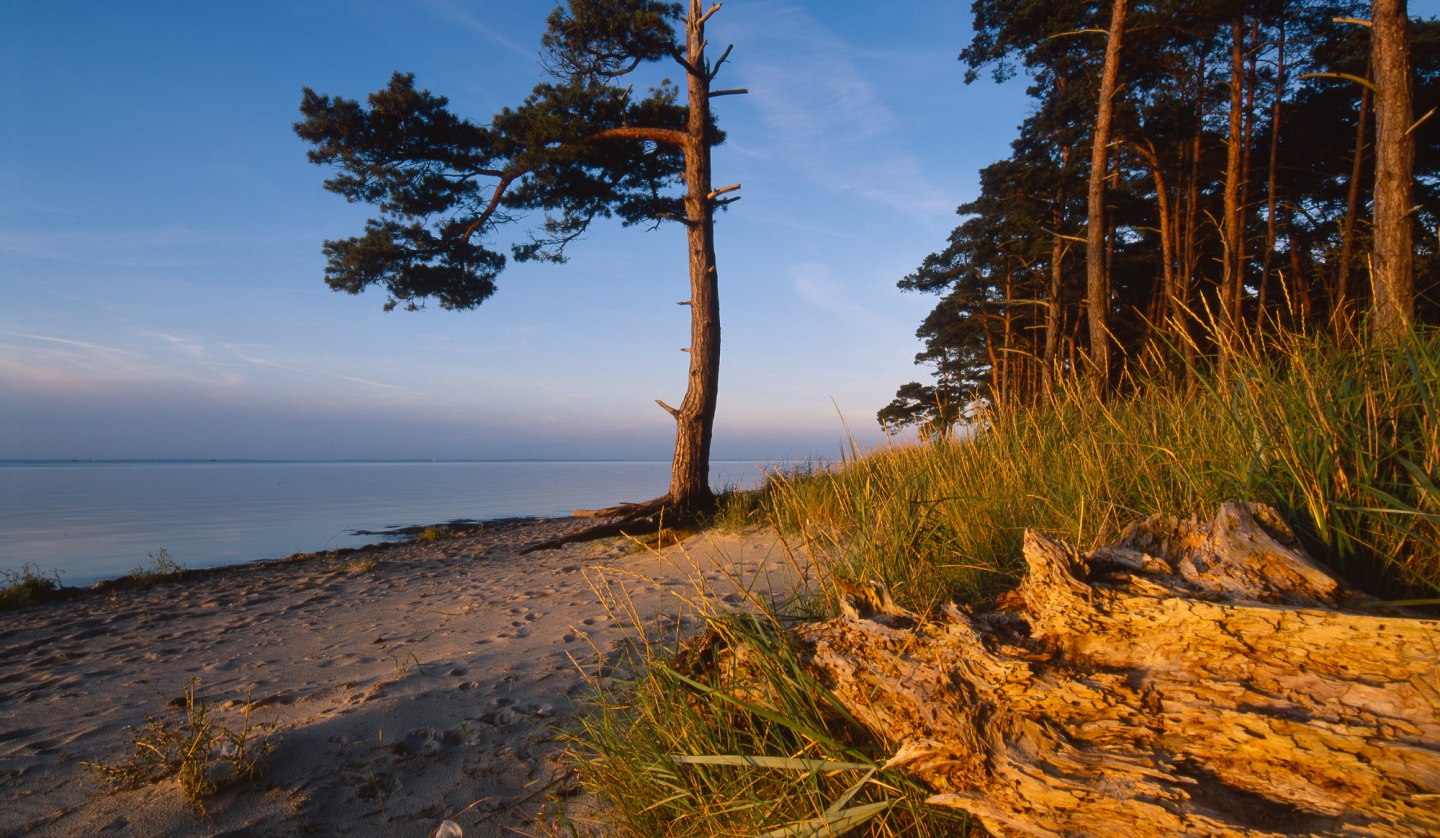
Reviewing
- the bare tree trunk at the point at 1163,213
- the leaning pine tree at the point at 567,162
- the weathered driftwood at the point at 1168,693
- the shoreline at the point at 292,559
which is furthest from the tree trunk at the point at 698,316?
the bare tree trunk at the point at 1163,213

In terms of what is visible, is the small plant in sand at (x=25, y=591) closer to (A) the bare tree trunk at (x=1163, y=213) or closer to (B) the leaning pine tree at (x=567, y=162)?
(B) the leaning pine tree at (x=567, y=162)

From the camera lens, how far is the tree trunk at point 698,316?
848 centimetres

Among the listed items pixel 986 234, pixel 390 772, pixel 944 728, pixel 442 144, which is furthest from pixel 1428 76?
pixel 390 772

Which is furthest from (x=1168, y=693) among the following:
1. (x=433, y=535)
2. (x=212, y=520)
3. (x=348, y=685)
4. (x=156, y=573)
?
(x=212, y=520)

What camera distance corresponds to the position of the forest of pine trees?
28.3ft

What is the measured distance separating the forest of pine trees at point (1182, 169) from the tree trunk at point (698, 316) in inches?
138

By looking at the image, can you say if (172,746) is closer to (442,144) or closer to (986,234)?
(442,144)

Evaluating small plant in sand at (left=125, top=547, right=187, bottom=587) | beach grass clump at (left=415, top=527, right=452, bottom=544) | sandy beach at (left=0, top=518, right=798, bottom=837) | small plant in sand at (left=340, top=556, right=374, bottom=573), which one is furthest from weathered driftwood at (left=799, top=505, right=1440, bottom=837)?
beach grass clump at (left=415, top=527, right=452, bottom=544)

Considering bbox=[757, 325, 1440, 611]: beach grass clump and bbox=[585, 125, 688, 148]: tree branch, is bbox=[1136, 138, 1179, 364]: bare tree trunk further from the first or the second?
bbox=[757, 325, 1440, 611]: beach grass clump

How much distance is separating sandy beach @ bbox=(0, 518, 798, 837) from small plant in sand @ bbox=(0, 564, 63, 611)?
32 centimetres

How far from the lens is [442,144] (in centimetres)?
915

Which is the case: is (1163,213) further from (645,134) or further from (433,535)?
(433,535)

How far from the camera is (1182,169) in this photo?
15.1 meters

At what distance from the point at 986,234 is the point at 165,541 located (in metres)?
19.5
